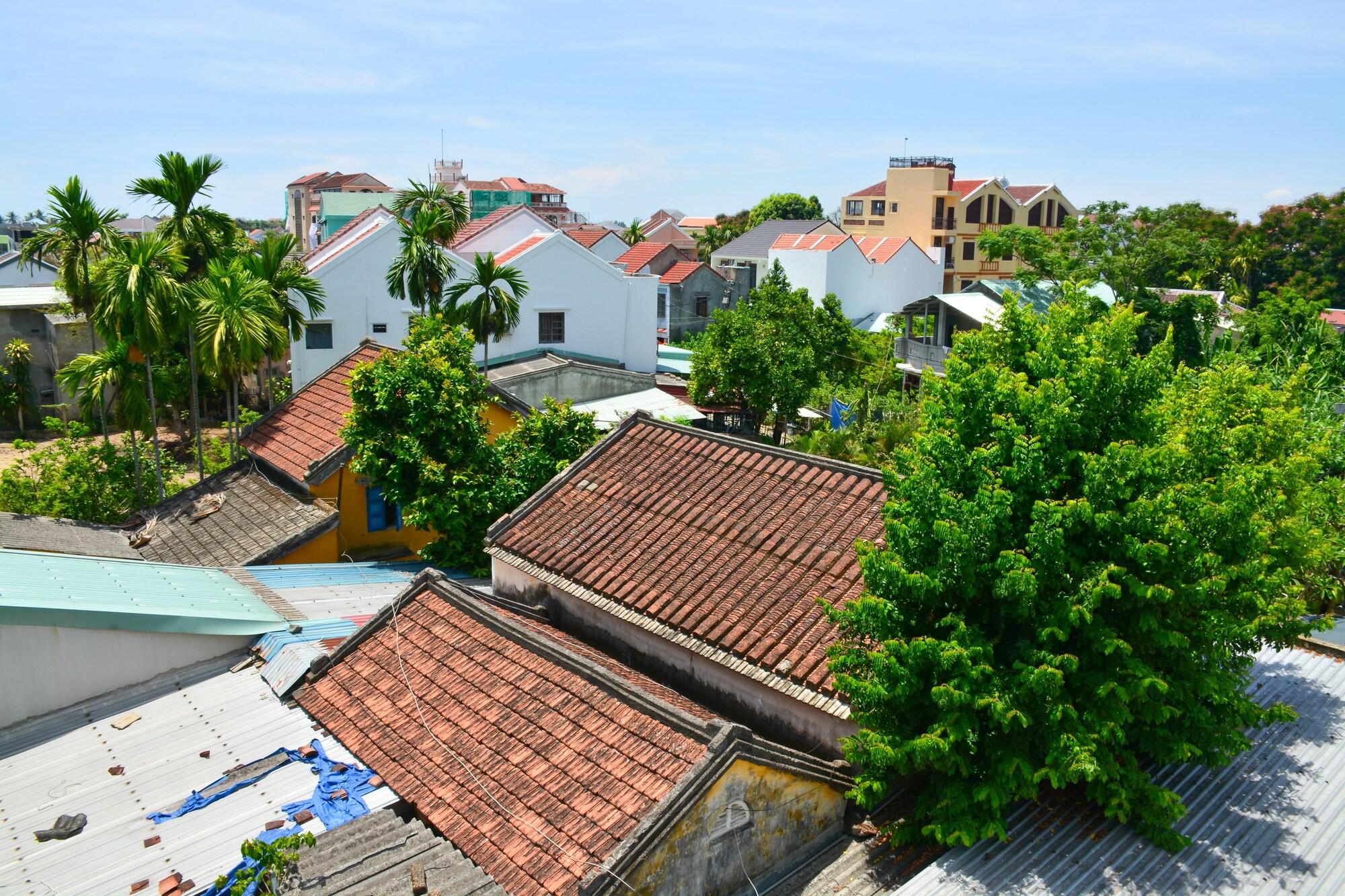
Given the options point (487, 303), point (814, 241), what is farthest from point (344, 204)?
point (487, 303)

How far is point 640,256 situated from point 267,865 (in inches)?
1987

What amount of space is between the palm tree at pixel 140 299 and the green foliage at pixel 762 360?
17.9 metres

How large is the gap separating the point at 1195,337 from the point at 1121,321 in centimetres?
2708

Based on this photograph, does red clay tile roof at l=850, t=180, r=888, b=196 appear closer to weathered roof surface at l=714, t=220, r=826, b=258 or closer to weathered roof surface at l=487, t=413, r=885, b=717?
weathered roof surface at l=714, t=220, r=826, b=258

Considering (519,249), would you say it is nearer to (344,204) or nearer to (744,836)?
(744,836)

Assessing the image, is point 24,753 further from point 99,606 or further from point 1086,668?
point 1086,668

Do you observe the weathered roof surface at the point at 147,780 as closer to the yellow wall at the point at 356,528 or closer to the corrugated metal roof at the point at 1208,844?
the corrugated metal roof at the point at 1208,844

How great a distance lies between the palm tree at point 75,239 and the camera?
2169 cm

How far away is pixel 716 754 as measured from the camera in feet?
27.8

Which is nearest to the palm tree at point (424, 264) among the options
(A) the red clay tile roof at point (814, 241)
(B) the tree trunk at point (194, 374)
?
(B) the tree trunk at point (194, 374)

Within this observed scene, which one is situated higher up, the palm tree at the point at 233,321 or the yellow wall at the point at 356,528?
the palm tree at the point at 233,321

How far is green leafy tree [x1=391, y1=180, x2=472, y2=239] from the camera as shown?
100 ft

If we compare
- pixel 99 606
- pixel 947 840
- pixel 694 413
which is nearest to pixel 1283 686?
pixel 947 840

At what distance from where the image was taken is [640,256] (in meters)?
56.2
